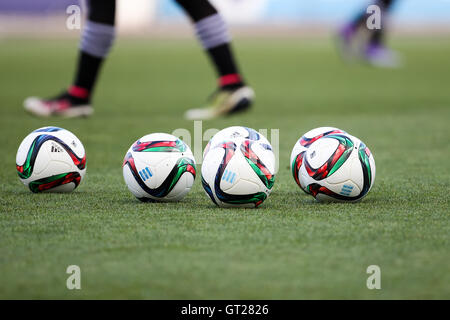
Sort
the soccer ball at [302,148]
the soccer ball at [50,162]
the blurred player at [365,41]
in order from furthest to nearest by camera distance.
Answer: the blurred player at [365,41] → the soccer ball at [50,162] → the soccer ball at [302,148]

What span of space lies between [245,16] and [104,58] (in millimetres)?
21842

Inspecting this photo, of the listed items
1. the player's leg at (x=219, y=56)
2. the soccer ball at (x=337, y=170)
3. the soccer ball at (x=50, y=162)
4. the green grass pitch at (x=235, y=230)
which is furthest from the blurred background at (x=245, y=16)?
the soccer ball at (x=337, y=170)

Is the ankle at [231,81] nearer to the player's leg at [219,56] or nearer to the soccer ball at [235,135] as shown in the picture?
the player's leg at [219,56]

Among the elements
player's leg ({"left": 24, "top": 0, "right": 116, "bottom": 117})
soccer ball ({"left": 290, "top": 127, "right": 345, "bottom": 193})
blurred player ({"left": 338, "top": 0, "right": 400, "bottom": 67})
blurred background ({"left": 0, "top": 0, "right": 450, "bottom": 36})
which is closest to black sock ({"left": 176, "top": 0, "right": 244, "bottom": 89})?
player's leg ({"left": 24, "top": 0, "right": 116, "bottom": 117})

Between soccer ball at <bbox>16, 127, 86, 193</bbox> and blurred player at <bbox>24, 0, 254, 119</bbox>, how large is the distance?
309cm

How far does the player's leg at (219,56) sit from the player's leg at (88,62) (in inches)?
28.0

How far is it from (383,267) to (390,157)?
319 centimetres

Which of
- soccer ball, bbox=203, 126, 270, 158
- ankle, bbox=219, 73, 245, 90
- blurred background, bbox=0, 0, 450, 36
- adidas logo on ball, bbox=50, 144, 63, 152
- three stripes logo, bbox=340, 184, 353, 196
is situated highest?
blurred background, bbox=0, 0, 450, 36

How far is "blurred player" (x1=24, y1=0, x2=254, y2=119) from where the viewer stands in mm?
7605

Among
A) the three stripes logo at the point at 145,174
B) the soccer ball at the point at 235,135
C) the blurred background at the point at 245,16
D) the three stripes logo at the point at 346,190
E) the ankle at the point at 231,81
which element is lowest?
the three stripes logo at the point at 346,190

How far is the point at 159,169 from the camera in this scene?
13.9ft

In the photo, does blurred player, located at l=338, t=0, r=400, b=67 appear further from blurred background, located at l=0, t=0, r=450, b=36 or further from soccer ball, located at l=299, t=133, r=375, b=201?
blurred background, located at l=0, t=0, r=450, b=36

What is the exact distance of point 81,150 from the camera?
473cm

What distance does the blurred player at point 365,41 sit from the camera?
1337 cm
